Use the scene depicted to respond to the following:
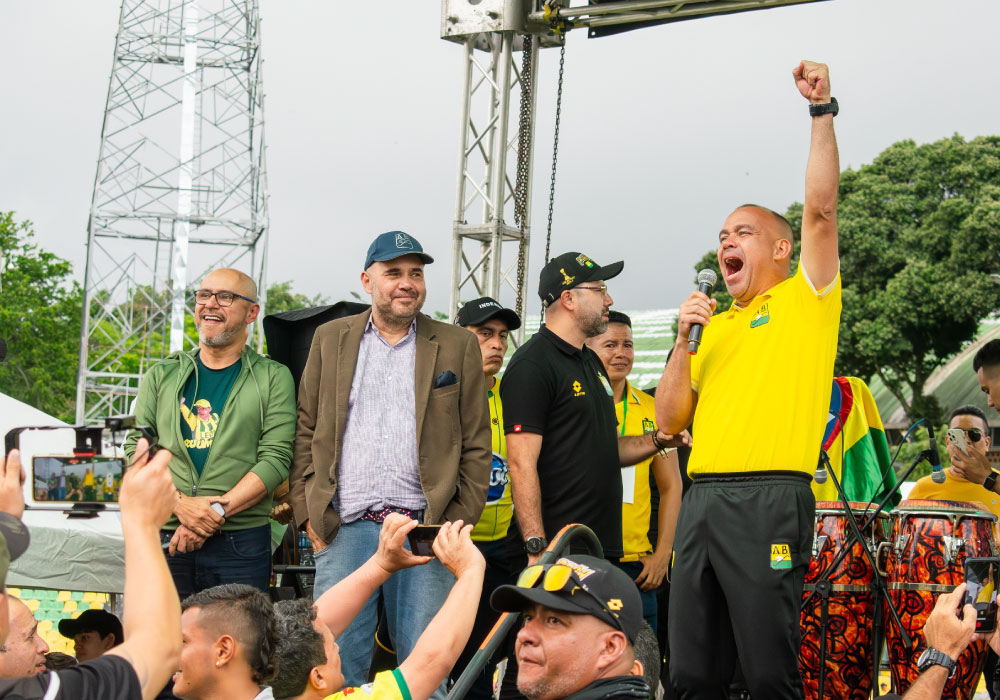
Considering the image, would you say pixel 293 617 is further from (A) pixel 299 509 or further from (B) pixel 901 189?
(B) pixel 901 189

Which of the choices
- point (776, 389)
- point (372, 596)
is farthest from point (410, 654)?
point (776, 389)

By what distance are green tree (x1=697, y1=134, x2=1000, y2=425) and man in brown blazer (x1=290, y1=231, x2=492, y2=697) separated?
2282 cm

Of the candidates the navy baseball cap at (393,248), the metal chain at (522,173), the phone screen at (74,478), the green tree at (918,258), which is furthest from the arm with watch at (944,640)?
the green tree at (918,258)

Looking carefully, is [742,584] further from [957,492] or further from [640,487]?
[957,492]

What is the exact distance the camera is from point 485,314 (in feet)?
19.2

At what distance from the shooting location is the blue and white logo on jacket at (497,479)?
547cm

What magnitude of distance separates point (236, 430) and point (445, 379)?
1053mm

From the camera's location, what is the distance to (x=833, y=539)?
515cm

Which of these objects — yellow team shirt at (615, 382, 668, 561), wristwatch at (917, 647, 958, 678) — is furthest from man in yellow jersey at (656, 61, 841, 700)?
yellow team shirt at (615, 382, 668, 561)

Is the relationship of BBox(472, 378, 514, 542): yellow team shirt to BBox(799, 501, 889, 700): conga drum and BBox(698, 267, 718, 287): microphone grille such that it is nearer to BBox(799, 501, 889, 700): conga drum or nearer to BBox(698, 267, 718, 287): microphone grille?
BBox(799, 501, 889, 700): conga drum

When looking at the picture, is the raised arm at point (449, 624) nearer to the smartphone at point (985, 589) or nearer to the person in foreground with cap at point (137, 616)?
the person in foreground with cap at point (137, 616)

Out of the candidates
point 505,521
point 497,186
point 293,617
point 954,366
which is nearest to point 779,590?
point 293,617

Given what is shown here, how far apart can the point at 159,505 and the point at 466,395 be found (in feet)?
8.37

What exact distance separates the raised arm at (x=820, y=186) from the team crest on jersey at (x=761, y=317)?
20cm
